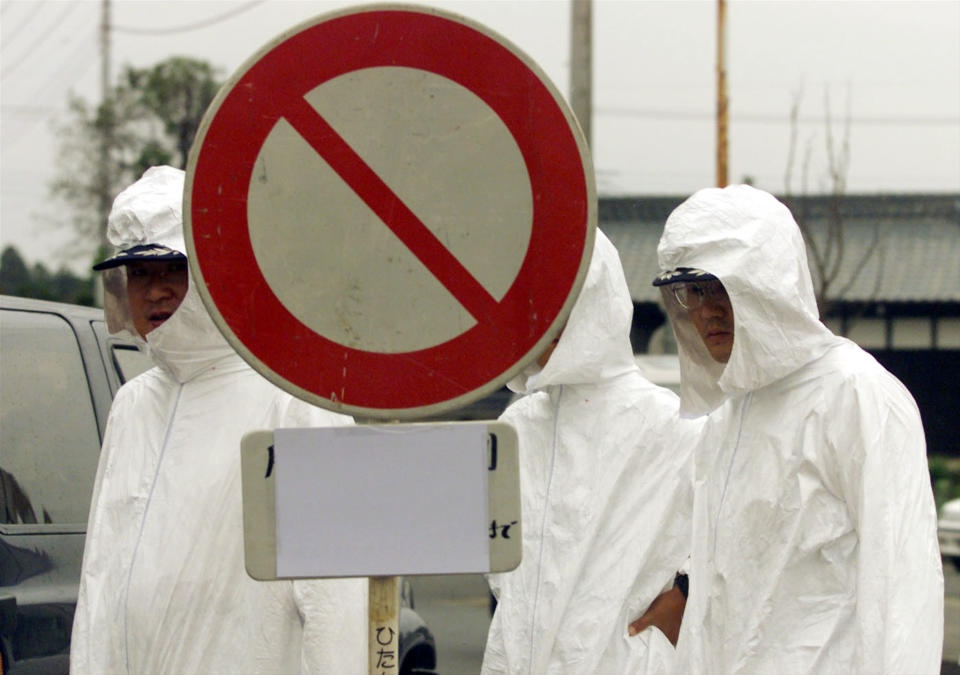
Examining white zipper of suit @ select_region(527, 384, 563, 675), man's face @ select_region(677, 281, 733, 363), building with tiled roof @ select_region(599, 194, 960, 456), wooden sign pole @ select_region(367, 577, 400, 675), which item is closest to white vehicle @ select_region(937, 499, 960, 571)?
building with tiled roof @ select_region(599, 194, 960, 456)

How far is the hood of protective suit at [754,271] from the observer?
318 centimetres

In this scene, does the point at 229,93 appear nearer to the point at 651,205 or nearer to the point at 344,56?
the point at 344,56

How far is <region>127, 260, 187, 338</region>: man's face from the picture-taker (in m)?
3.49

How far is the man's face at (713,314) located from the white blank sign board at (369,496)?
1.26m

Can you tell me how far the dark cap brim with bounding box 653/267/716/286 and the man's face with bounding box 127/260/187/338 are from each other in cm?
107

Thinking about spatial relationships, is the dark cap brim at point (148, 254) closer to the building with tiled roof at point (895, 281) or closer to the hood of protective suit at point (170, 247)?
the hood of protective suit at point (170, 247)

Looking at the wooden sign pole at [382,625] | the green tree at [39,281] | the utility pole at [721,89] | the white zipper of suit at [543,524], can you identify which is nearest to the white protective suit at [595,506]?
the white zipper of suit at [543,524]

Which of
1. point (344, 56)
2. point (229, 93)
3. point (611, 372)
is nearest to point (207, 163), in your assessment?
point (229, 93)

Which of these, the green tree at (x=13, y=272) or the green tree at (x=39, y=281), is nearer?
the green tree at (x=39, y=281)

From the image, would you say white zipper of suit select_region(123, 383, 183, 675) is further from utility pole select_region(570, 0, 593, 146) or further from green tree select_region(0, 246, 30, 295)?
green tree select_region(0, 246, 30, 295)

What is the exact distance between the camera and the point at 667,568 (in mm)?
3814

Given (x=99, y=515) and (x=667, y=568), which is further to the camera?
(x=667, y=568)

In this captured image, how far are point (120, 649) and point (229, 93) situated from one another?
1.41 m

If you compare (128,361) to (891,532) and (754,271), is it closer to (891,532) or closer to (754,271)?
(754,271)
